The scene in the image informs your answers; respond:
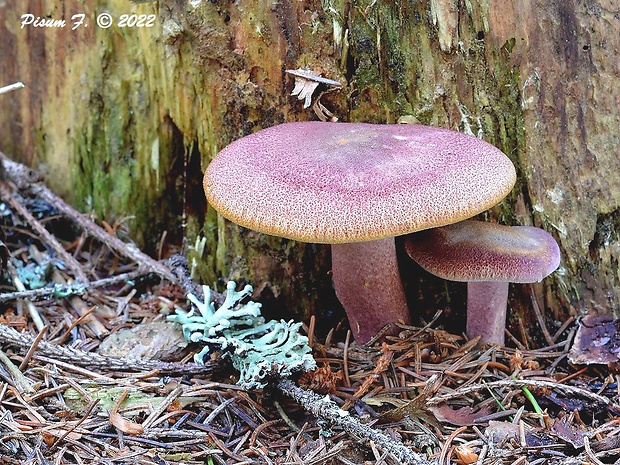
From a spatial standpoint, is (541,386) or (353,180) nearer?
(353,180)

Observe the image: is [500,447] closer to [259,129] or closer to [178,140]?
[259,129]

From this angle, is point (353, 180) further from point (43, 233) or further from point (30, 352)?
point (43, 233)

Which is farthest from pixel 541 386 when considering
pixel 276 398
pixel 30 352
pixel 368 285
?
pixel 30 352

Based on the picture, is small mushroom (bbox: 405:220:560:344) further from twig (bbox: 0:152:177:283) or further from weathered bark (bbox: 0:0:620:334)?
twig (bbox: 0:152:177:283)

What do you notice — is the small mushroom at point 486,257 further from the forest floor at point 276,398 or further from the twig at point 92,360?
Answer: the twig at point 92,360

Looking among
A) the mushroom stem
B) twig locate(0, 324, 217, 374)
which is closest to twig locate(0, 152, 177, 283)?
twig locate(0, 324, 217, 374)

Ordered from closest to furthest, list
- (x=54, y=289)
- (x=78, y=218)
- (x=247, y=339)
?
(x=247, y=339) → (x=54, y=289) → (x=78, y=218)

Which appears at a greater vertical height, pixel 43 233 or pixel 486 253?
pixel 486 253
